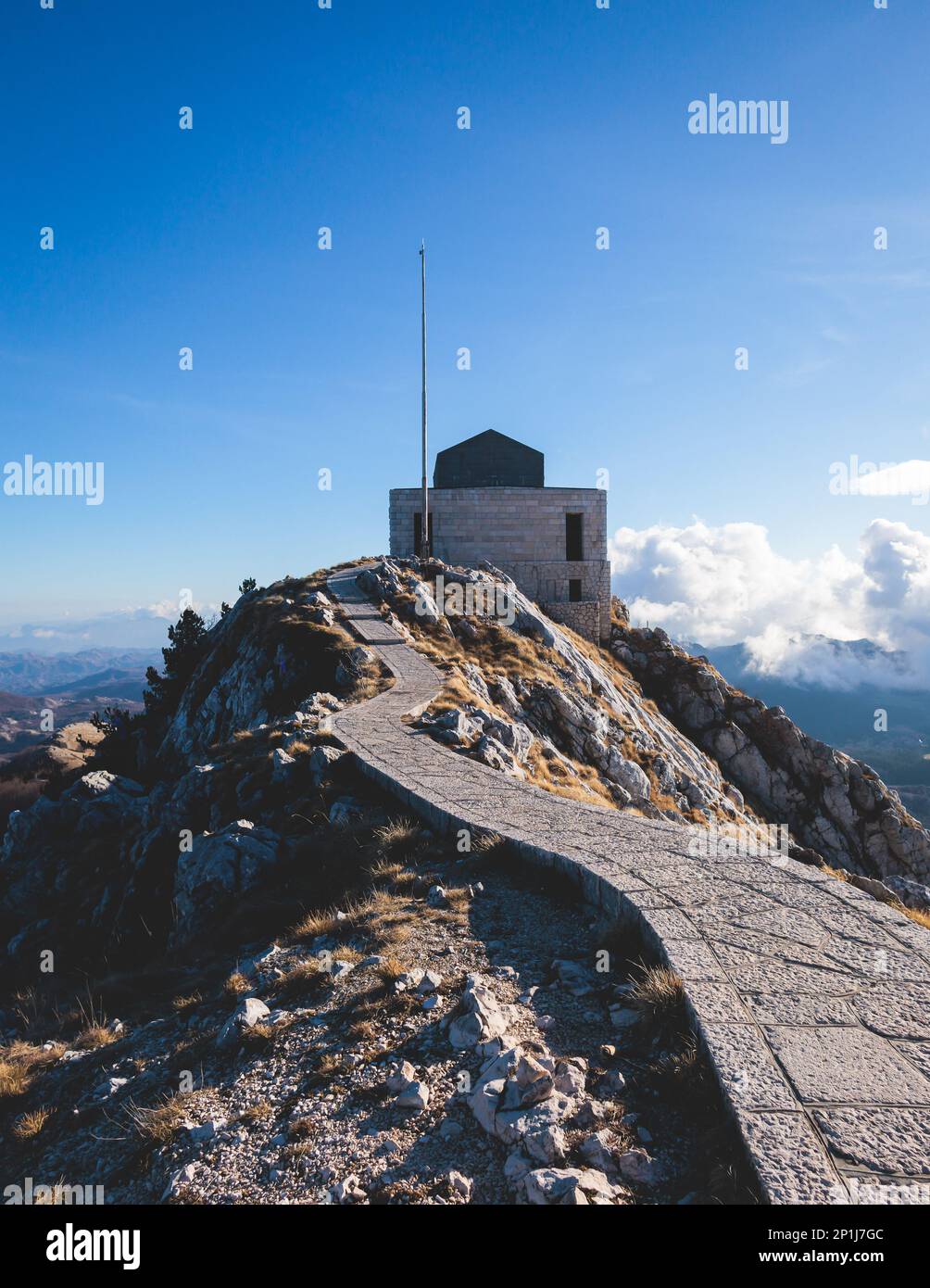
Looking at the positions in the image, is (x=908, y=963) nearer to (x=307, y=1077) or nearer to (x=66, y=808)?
(x=307, y=1077)

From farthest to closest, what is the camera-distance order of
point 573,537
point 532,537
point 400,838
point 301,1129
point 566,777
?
1. point 573,537
2. point 532,537
3. point 566,777
4. point 400,838
5. point 301,1129

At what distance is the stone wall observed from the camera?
39219 millimetres

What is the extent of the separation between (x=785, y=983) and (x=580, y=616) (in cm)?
3446

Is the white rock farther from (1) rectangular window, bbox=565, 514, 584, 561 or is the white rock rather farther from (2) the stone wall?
(1) rectangular window, bbox=565, 514, 584, 561

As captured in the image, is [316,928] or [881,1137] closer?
[881,1137]

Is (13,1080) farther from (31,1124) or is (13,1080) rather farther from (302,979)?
(302,979)

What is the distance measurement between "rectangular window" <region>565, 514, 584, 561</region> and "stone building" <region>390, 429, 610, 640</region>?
0.05 meters

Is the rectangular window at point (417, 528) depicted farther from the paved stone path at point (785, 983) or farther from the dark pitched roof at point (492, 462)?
the paved stone path at point (785, 983)

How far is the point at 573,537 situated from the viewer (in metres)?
40.5

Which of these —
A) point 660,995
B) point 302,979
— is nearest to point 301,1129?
point 302,979

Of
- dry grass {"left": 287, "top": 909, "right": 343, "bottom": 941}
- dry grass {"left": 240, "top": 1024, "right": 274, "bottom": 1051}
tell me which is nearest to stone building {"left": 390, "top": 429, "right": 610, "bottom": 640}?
dry grass {"left": 287, "top": 909, "right": 343, "bottom": 941}

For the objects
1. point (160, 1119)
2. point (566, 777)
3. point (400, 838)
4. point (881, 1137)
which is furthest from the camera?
point (566, 777)

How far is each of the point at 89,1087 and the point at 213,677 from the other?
23476 millimetres
